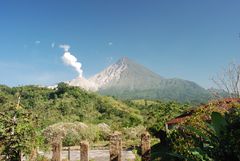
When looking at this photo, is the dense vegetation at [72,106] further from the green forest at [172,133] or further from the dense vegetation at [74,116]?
the green forest at [172,133]

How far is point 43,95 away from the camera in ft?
218

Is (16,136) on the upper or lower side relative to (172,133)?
upper

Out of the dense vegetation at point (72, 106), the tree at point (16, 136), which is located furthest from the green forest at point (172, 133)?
the dense vegetation at point (72, 106)

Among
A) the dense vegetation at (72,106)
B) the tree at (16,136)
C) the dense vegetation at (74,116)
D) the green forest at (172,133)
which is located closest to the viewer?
the green forest at (172,133)

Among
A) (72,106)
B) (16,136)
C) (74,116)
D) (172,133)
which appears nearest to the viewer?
(172,133)

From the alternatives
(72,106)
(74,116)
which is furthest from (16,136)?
(72,106)

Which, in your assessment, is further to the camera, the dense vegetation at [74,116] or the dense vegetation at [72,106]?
the dense vegetation at [72,106]

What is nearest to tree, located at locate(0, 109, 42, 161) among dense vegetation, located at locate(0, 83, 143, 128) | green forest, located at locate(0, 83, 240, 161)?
green forest, located at locate(0, 83, 240, 161)

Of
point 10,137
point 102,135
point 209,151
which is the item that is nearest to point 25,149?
point 10,137

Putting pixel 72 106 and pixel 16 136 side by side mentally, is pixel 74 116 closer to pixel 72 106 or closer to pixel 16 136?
pixel 72 106

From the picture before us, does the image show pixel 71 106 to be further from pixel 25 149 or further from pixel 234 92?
pixel 25 149

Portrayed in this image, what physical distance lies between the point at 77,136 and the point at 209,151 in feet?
79.2

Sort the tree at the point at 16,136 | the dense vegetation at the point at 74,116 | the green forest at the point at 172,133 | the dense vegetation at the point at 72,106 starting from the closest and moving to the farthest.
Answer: the green forest at the point at 172,133, the tree at the point at 16,136, the dense vegetation at the point at 74,116, the dense vegetation at the point at 72,106

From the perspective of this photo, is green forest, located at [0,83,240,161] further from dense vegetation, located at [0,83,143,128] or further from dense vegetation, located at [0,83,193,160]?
dense vegetation, located at [0,83,143,128]
